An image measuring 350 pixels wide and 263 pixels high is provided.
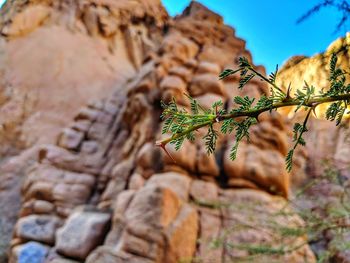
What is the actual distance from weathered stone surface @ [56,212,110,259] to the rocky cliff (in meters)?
0.02

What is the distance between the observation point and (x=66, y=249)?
19.0 feet

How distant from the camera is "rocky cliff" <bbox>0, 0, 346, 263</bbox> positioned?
5.44 metres

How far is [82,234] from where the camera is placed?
5.80m

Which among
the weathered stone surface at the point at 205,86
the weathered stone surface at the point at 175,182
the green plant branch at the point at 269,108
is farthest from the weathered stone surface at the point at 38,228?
the green plant branch at the point at 269,108

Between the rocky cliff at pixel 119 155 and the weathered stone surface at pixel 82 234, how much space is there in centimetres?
2

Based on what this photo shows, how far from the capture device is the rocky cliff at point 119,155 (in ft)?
17.9

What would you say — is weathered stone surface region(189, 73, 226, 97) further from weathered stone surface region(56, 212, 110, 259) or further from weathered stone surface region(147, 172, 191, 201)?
weathered stone surface region(56, 212, 110, 259)

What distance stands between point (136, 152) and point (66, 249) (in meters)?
2.42

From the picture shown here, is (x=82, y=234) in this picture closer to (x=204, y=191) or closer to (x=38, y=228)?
(x=38, y=228)

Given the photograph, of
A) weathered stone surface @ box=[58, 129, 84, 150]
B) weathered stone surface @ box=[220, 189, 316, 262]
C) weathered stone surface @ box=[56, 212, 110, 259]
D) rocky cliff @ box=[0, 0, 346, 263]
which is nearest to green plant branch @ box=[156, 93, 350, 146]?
rocky cliff @ box=[0, 0, 346, 263]

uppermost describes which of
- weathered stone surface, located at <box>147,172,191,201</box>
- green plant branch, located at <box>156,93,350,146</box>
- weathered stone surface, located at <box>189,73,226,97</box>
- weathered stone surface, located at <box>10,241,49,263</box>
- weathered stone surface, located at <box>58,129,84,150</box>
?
weathered stone surface, located at <box>189,73,226,97</box>

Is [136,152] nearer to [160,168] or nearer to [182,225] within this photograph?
[160,168]

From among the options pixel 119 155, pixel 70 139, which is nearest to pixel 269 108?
pixel 119 155

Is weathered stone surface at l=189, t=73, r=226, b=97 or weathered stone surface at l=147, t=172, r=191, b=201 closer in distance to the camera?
weathered stone surface at l=147, t=172, r=191, b=201
